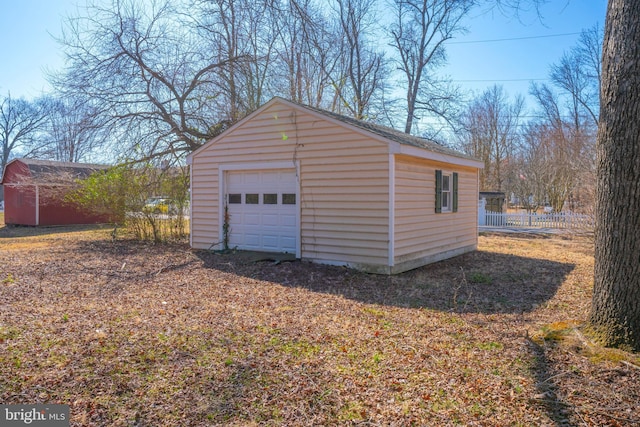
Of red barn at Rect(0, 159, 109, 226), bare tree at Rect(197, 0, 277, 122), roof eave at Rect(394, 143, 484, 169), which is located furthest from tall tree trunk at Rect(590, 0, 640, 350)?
red barn at Rect(0, 159, 109, 226)

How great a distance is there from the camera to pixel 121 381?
3305 mm

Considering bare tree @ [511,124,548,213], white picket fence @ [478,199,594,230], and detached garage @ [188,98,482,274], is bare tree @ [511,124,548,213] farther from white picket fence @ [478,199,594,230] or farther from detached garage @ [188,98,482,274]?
detached garage @ [188,98,482,274]

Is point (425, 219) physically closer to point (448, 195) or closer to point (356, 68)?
point (448, 195)

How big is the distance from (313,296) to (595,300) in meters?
3.72

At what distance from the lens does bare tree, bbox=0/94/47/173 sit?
40875 mm

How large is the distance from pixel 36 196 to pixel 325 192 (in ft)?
56.1

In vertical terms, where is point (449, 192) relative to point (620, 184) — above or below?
above

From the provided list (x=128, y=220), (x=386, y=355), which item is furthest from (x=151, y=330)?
(x=128, y=220)

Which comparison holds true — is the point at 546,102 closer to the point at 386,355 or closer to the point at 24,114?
the point at 386,355

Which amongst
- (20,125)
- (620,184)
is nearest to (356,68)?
(620,184)

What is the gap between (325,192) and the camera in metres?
8.65

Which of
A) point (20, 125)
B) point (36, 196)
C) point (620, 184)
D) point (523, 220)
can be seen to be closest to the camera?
point (620, 184)

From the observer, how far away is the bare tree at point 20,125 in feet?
134

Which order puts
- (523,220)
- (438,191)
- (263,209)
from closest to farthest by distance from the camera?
(263,209)
(438,191)
(523,220)
